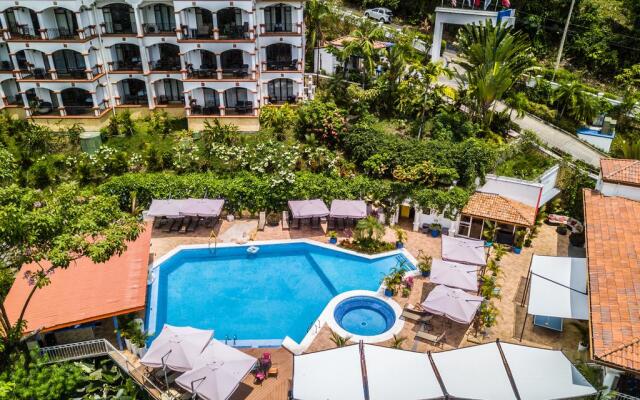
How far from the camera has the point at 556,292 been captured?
22.3m

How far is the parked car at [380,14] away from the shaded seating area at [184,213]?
3708 centimetres

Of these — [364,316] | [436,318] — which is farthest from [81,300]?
[436,318]

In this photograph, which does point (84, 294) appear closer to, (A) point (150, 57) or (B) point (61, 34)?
(A) point (150, 57)

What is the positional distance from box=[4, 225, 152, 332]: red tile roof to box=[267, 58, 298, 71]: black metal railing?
68.4ft

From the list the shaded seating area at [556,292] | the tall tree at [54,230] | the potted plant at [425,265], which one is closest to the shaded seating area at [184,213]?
the tall tree at [54,230]

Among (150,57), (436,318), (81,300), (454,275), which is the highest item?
(150,57)

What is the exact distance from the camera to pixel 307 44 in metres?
46.5

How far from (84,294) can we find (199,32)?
24.0m

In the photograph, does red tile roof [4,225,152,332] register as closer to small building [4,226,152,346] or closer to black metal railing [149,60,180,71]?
small building [4,226,152,346]

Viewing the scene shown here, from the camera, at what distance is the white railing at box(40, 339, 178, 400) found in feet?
66.1

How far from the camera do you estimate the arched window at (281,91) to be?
40.9 m

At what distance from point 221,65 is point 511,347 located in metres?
30.2

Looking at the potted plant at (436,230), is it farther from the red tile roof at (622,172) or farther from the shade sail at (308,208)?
Result: the red tile roof at (622,172)

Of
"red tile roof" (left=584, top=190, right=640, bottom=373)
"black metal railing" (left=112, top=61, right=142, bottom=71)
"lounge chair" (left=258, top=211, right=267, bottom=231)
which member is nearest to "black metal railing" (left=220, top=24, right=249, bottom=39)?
"black metal railing" (left=112, top=61, right=142, bottom=71)
